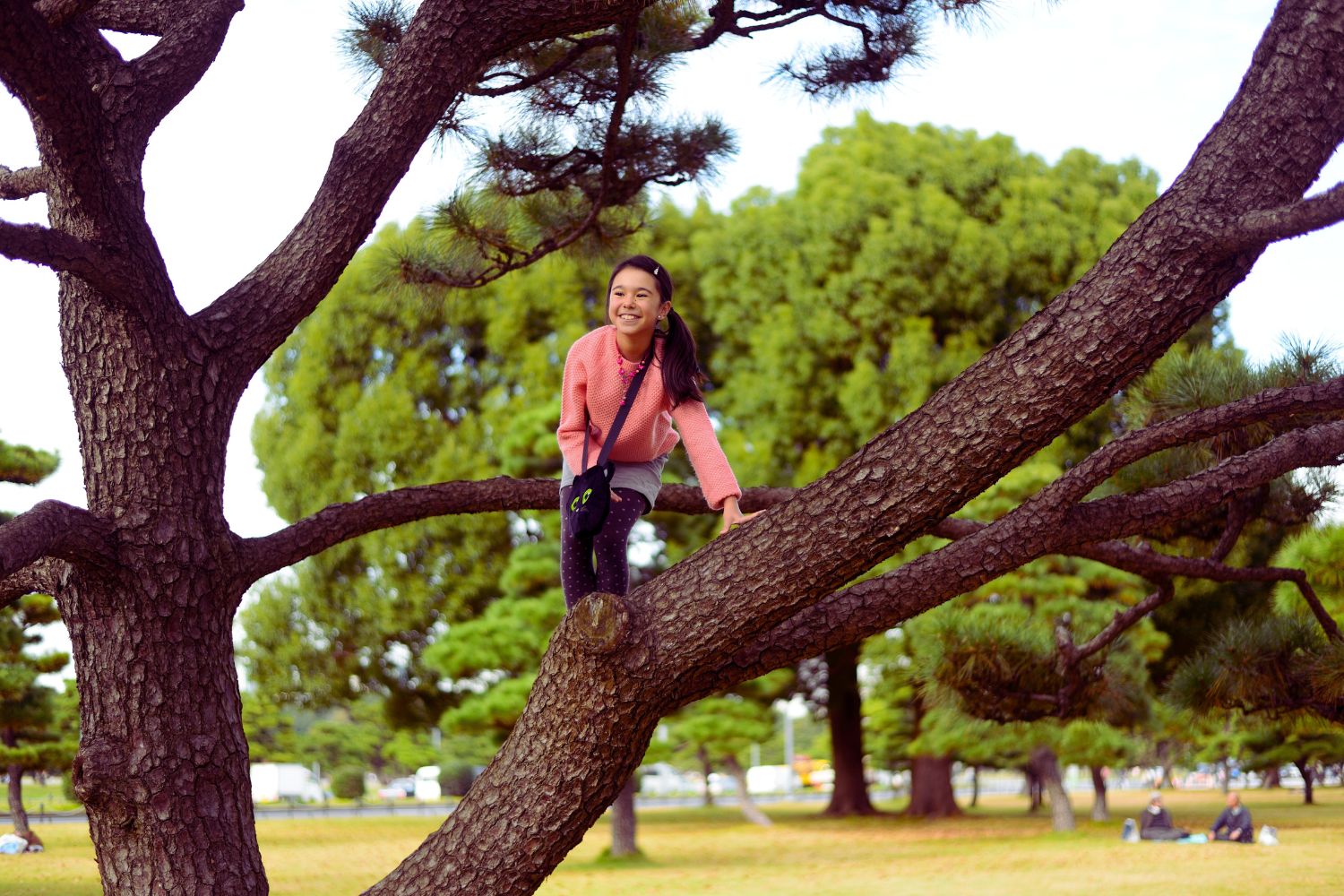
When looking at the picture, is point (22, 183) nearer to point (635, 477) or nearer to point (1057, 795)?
point (635, 477)

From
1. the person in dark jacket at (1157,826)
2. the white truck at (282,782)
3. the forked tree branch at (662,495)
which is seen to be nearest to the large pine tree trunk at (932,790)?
the person in dark jacket at (1157,826)

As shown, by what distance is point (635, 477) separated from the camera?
276 cm

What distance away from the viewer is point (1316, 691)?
443cm

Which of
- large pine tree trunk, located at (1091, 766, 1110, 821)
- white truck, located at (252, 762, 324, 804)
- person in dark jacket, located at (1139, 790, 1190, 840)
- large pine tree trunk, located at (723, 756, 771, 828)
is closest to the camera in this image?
person in dark jacket, located at (1139, 790, 1190, 840)

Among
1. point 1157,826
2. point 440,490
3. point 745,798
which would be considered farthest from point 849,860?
point 440,490

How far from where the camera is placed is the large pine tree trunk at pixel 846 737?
16922 millimetres

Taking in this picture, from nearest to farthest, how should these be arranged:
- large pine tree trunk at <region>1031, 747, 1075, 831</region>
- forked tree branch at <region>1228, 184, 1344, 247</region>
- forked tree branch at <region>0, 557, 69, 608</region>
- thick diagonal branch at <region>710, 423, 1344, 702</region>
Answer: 1. forked tree branch at <region>1228, 184, 1344, 247</region>
2. thick diagonal branch at <region>710, 423, 1344, 702</region>
3. forked tree branch at <region>0, 557, 69, 608</region>
4. large pine tree trunk at <region>1031, 747, 1075, 831</region>

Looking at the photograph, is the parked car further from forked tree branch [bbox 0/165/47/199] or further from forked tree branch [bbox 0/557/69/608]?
forked tree branch [bbox 0/165/47/199]

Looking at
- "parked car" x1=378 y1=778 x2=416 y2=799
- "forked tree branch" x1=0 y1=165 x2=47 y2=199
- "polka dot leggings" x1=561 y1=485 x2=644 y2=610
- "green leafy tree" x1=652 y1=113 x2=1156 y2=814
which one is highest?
"green leafy tree" x1=652 y1=113 x2=1156 y2=814

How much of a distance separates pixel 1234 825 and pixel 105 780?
1219cm

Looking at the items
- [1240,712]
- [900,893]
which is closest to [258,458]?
[900,893]

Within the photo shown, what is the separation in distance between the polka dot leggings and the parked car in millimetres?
27451

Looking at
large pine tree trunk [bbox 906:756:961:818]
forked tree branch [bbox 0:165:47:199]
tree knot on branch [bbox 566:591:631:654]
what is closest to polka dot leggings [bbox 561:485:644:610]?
tree knot on branch [bbox 566:591:631:654]

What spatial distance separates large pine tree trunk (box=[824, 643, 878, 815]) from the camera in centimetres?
1692
